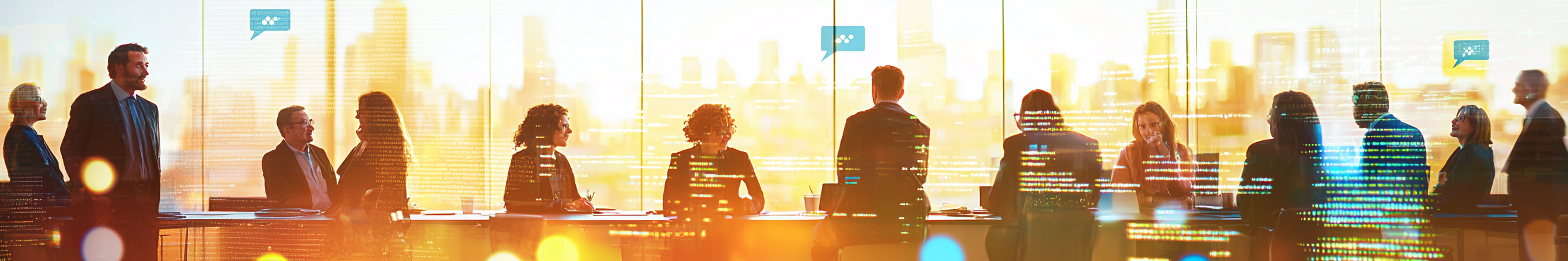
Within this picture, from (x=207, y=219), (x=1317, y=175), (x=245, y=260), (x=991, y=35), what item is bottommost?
(x=245, y=260)

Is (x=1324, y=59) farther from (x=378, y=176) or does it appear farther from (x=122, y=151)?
(x=122, y=151)

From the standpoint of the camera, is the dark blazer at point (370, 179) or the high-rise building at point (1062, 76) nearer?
the dark blazer at point (370, 179)

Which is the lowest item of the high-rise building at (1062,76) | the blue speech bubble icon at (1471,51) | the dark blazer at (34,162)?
the dark blazer at (34,162)

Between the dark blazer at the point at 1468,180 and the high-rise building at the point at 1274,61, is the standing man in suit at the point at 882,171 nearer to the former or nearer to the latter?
the high-rise building at the point at 1274,61

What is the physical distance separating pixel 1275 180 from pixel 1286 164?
0.06m

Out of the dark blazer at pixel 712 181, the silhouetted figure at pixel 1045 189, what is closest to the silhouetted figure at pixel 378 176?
the dark blazer at pixel 712 181

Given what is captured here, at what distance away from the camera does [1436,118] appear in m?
3.02

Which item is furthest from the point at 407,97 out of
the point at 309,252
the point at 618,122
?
the point at 618,122

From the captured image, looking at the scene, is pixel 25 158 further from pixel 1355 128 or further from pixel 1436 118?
pixel 1436 118

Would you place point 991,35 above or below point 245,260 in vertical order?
above

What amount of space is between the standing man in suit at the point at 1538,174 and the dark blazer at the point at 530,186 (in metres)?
3.56

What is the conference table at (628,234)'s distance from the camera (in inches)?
98.5

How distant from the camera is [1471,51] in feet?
9.93

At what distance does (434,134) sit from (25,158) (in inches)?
58.0
